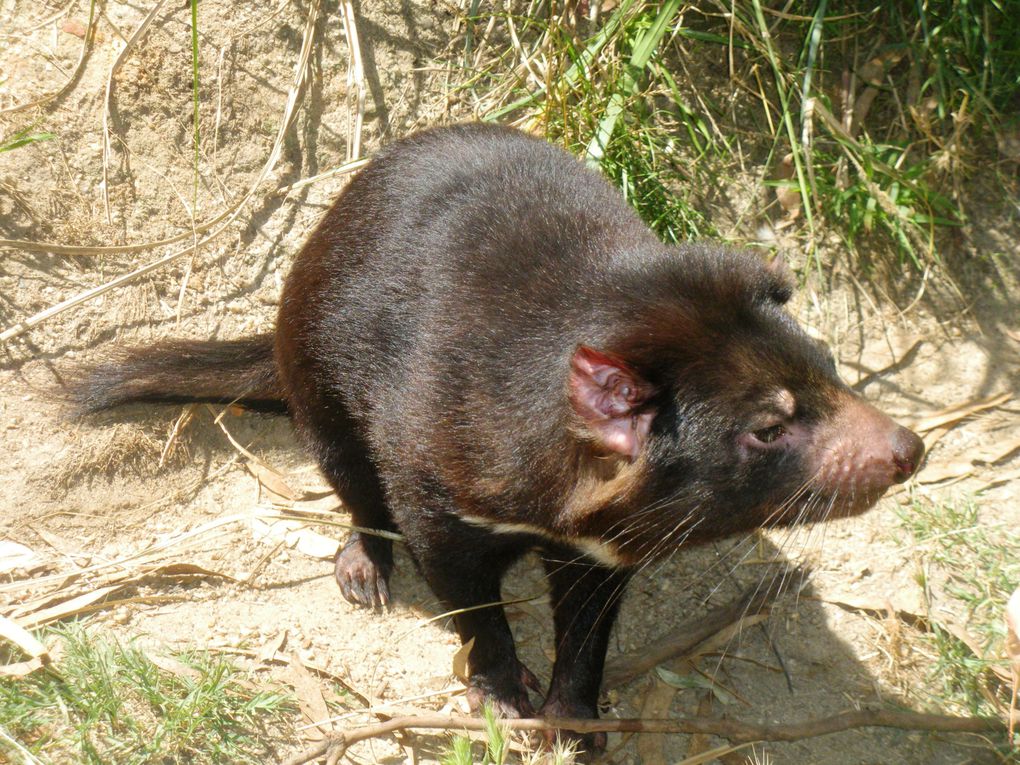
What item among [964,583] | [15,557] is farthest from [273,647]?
[964,583]

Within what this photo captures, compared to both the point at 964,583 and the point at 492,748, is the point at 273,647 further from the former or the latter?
the point at 964,583

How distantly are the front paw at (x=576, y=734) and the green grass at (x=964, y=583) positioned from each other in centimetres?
123

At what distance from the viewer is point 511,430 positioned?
2.99 metres

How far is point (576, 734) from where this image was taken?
370cm

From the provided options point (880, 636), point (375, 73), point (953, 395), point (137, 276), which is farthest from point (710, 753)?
point (375, 73)

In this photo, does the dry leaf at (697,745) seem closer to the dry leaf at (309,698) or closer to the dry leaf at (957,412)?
the dry leaf at (309,698)

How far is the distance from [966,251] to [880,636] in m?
1.94

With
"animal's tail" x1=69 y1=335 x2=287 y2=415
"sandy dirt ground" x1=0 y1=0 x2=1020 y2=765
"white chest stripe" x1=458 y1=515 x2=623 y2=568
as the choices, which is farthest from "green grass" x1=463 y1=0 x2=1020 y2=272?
"white chest stripe" x1=458 y1=515 x2=623 y2=568

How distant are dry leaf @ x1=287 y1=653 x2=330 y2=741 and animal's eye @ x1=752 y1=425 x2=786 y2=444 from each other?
1.72m

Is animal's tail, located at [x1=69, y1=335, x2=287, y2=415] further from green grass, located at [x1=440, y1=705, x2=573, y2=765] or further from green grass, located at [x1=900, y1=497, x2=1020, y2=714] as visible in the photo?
green grass, located at [x1=900, y1=497, x2=1020, y2=714]

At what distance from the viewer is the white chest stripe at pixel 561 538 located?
3164 millimetres

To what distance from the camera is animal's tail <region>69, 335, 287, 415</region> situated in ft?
13.6

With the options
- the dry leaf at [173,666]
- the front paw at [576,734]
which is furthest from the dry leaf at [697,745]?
the dry leaf at [173,666]

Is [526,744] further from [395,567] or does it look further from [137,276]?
[137,276]
